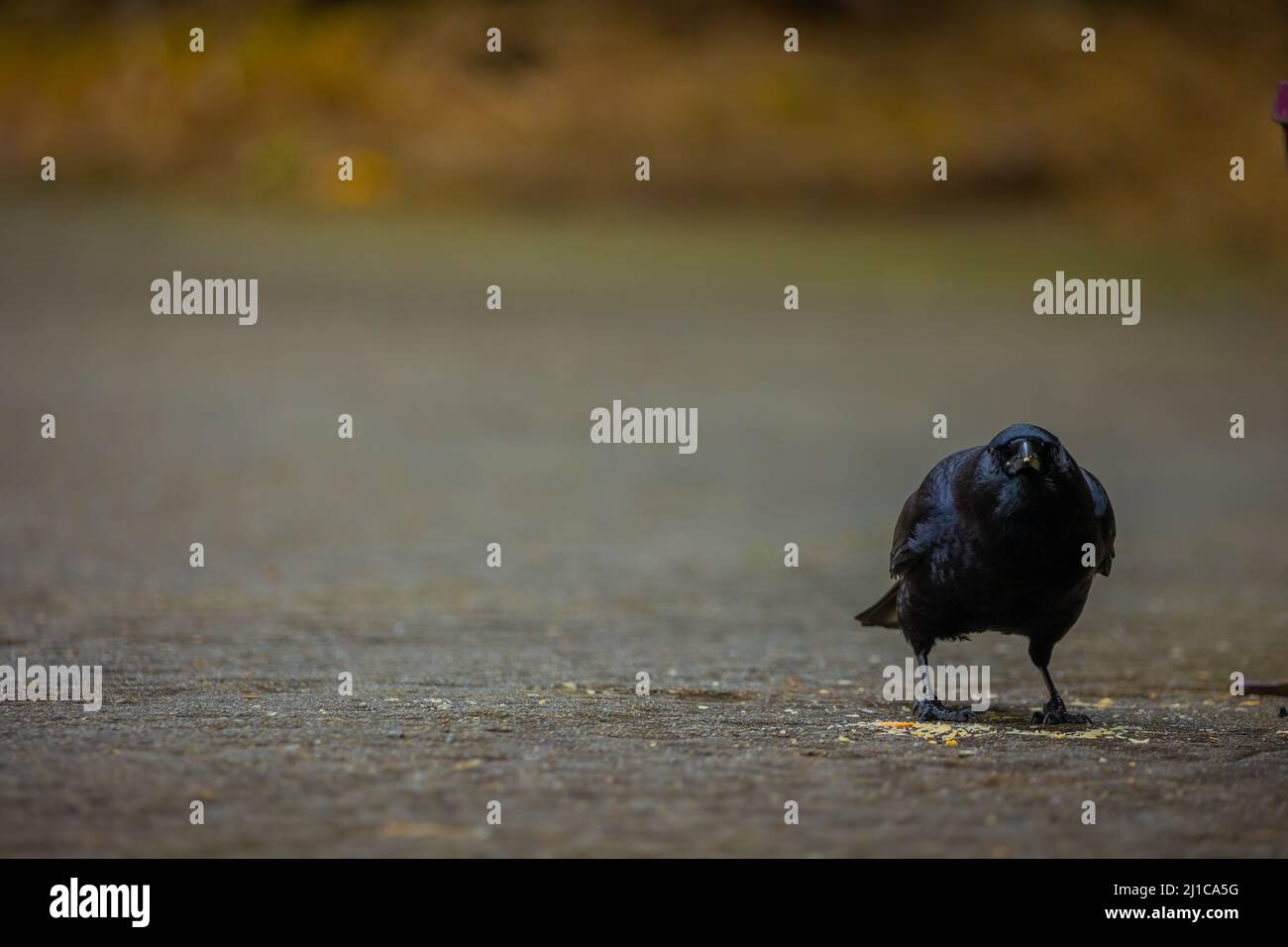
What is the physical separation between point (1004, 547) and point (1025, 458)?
1.27 ft

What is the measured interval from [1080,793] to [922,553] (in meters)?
1.41

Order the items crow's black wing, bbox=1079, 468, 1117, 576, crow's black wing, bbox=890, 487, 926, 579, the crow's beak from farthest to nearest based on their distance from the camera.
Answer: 1. crow's black wing, bbox=890, 487, 926, 579
2. crow's black wing, bbox=1079, 468, 1117, 576
3. the crow's beak

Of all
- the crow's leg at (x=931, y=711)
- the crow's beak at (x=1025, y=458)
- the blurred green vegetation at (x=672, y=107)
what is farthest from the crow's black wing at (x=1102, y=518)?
the blurred green vegetation at (x=672, y=107)

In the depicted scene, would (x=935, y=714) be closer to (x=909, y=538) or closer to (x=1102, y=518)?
(x=909, y=538)

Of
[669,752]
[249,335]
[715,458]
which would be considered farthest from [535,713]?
[249,335]

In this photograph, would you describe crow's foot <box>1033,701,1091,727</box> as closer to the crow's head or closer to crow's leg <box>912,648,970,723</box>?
crow's leg <box>912,648,970,723</box>

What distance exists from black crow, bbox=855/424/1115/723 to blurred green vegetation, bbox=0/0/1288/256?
73.6 ft

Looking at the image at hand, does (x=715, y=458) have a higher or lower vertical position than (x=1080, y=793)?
higher

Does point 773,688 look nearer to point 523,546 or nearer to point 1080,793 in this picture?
point 1080,793

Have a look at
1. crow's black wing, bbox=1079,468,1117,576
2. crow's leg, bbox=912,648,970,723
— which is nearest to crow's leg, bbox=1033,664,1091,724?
crow's leg, bbox=912,648,970,723

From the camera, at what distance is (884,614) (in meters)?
7.47

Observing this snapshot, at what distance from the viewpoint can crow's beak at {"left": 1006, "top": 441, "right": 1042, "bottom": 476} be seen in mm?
5926

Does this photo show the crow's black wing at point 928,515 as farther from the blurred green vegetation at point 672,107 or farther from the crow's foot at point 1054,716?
the blurred green vegetation at point 672,107

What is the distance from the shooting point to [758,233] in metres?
27.9
